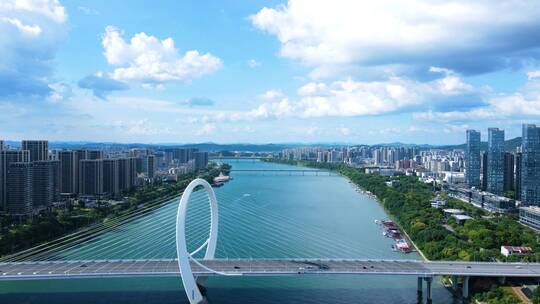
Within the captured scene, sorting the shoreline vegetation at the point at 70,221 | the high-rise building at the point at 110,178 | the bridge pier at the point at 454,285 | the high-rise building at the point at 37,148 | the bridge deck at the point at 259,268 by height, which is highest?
the high-rise building at the point at 37,148

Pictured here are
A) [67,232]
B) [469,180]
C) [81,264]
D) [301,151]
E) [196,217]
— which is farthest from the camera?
[301,151]

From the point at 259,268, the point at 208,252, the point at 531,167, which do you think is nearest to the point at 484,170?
the point at 531,167

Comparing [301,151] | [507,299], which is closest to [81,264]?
[507,299]

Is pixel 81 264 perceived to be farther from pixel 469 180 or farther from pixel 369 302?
pixel 469 180

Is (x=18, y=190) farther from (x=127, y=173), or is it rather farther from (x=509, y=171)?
(x=509, y=171)

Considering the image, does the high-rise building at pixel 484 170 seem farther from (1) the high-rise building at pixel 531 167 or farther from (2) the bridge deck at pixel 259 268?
(2) the bridge deck at pixel 259 268

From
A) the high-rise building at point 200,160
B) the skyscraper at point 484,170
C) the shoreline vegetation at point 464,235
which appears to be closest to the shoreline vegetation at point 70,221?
the shoreline vegetation at point 464,235
